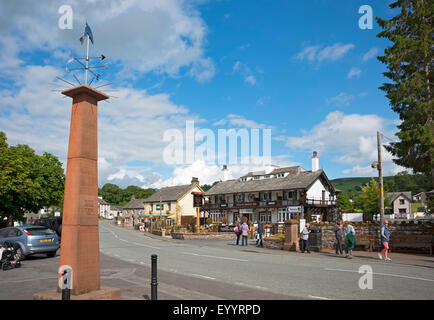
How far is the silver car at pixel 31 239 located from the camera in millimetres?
15492

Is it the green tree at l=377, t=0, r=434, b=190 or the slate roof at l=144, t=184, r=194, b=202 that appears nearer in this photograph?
the green tree at l=377, t=0, r=434, b=190

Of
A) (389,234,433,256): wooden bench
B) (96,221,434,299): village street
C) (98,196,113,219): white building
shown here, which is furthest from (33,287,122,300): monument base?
(98,196,113,219): white building

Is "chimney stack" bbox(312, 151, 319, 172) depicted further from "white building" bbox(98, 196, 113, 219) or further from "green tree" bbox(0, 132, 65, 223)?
"white building" bbox(98, 196, 113, 219)

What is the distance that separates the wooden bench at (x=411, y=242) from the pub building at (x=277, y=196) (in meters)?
26.0

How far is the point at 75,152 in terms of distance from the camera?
689 centimetres

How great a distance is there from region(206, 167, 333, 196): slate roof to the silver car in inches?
1479

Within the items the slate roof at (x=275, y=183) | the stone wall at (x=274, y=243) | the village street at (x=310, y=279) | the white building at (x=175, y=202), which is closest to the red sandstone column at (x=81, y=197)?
the village street at (x=310, y=279)

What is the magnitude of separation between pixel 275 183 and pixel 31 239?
4250 cm

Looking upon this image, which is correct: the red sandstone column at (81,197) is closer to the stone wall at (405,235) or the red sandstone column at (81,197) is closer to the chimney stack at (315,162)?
the stone wall at (405,235)

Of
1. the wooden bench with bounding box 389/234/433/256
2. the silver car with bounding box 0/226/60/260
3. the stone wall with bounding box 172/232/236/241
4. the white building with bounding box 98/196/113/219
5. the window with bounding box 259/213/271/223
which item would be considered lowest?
the white building with bounding box 98/196/113/219

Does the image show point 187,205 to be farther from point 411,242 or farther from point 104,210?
point 104,210

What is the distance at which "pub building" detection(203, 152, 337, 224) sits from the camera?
50.0m
